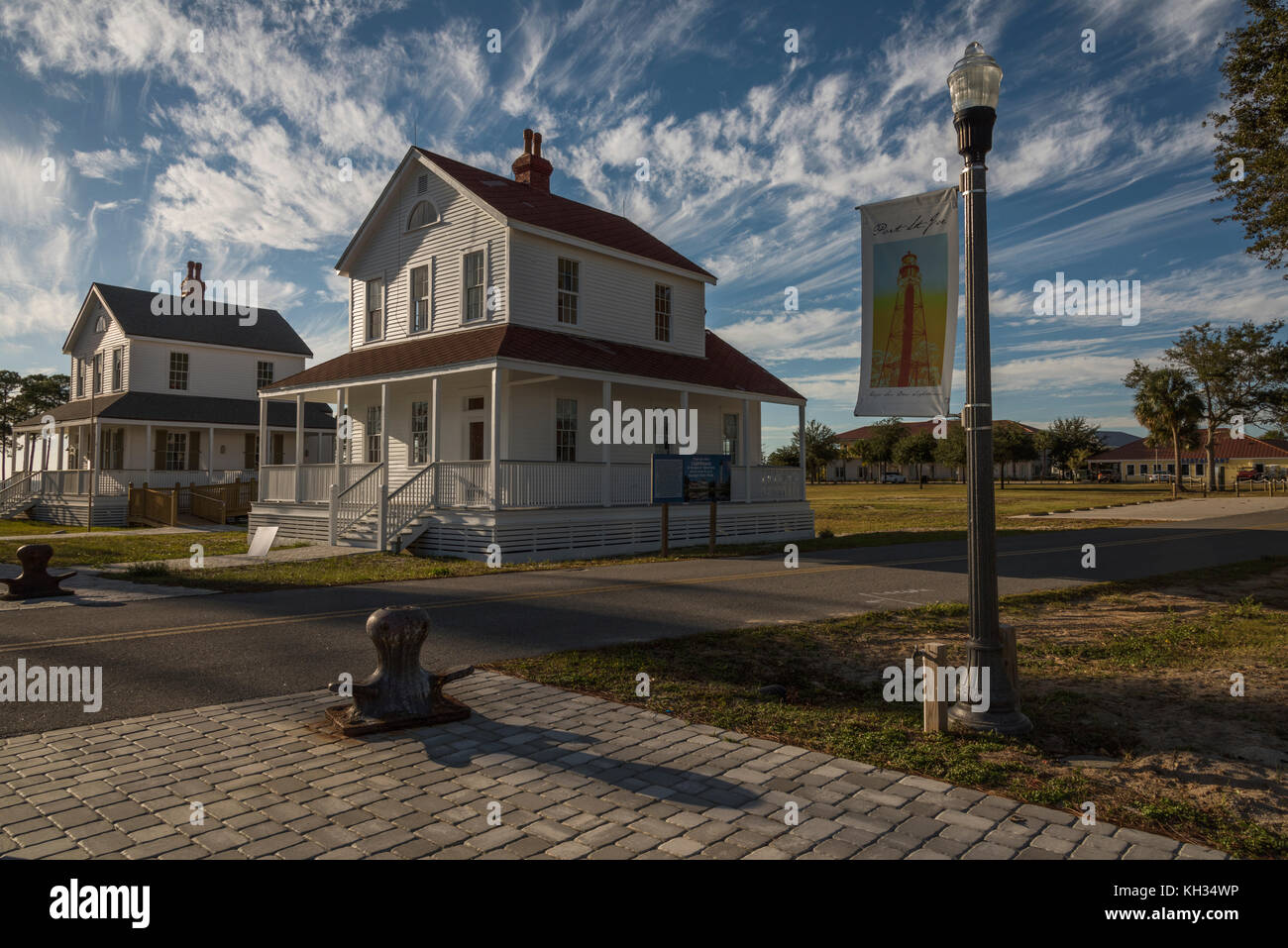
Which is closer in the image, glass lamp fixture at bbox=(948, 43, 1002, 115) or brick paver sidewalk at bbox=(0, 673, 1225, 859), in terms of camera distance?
brick paver sidewalk at bbox=(0, 673, 1225, 859)

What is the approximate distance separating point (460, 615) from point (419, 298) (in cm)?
1521

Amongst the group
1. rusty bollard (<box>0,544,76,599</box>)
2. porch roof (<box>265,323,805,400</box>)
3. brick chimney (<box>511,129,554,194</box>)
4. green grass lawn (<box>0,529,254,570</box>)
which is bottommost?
green grass lawn (<box>0,529,254,570</box>)

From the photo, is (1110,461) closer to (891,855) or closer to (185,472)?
(185,472)

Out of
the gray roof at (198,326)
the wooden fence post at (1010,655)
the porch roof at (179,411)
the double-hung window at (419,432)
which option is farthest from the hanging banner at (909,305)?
the gray roof at (198,326)

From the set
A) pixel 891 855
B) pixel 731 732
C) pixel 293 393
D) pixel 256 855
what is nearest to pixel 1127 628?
pixel 731 732

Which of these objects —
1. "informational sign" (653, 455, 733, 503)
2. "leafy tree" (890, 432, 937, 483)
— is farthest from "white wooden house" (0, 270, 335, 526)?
"leafy tree" (890, 432, 937, 483)

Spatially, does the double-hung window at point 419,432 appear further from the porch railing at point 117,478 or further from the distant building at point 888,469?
the distant building at point 888,469

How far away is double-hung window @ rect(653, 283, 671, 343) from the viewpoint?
24.8 meters

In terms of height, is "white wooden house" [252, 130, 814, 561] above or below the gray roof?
below

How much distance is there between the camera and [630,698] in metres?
6.17

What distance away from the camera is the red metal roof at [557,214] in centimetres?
2130

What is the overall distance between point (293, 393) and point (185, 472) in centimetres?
1514

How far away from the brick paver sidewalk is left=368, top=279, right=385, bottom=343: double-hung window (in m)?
20.0

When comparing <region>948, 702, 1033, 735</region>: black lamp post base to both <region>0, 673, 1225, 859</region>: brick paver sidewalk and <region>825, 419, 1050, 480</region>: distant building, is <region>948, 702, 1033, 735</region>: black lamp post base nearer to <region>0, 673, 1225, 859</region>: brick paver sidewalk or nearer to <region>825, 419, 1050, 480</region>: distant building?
<region>0, 673, 1225, 859</region>: brick paver sidewalk
